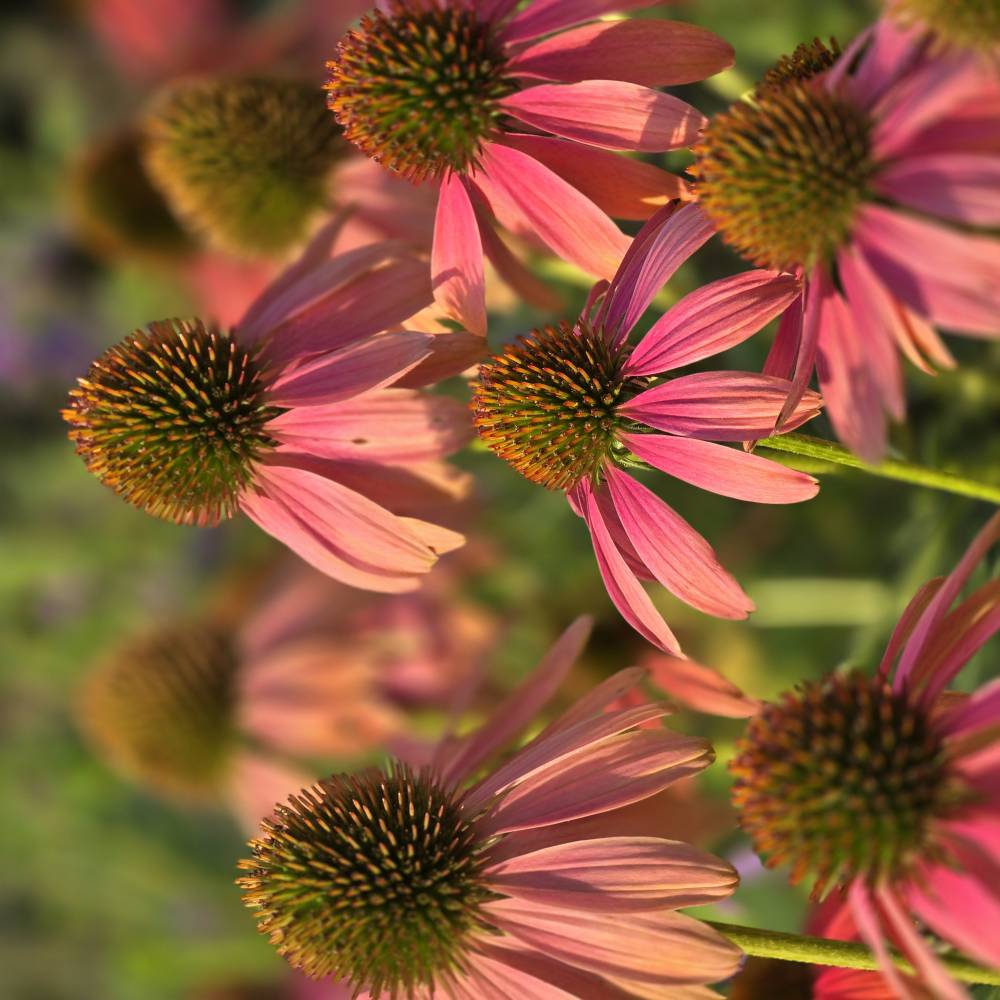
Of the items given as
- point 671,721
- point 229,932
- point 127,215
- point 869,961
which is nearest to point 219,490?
point 671,721

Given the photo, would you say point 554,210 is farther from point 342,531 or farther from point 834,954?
point 834,954

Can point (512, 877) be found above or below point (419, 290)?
below

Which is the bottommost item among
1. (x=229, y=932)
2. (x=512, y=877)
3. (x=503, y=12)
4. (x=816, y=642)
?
(x=229, y=932)

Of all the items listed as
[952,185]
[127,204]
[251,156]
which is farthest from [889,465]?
[127,204]

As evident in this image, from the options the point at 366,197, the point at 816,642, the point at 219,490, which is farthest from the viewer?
the point at 816,642

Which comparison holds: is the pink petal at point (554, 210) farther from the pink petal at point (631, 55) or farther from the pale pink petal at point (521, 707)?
the pale pink petal at point (521, 707)

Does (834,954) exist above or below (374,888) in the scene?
above

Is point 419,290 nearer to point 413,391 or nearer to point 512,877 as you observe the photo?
point 413,391

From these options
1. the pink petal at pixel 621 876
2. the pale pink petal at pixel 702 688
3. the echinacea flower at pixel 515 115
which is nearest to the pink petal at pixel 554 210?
the echinacea flower at pixel 515 115
